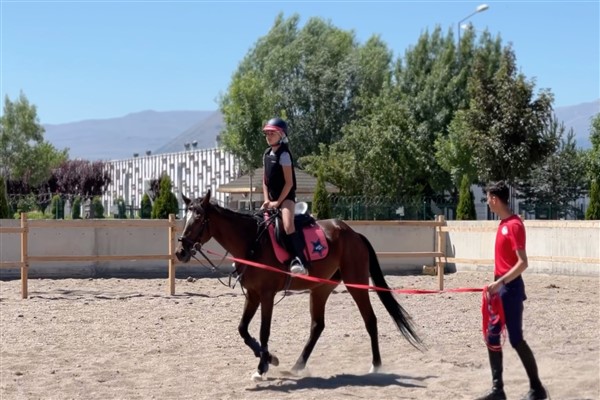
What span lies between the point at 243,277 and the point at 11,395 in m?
2.41

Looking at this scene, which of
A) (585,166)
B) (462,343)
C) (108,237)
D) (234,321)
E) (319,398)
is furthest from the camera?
(585,166)

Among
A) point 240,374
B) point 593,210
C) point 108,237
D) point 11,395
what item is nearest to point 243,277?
point 240,374

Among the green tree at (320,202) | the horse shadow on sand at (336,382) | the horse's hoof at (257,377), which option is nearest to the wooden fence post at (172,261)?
the horse shadow on sand at (336,382)

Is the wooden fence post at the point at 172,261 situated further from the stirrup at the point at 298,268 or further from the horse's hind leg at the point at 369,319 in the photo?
the stirrup at the point at 298,268

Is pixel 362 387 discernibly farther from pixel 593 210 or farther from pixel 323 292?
pixel 593 210

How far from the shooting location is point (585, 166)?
4025 centimetres

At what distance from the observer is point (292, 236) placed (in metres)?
9.85

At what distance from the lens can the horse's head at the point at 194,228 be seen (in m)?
9.56

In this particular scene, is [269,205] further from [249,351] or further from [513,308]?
[513,308]

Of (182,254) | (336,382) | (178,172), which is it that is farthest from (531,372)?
(178,172)

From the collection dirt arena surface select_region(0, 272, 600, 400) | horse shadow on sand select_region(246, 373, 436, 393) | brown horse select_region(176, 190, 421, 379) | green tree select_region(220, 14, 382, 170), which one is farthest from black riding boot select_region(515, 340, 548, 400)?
green tree select_region(220, 14, 382, 170)

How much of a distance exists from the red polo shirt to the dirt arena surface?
1284 mm

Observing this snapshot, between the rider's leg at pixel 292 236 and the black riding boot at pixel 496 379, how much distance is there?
2365 mm

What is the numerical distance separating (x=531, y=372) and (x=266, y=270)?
296 cm
